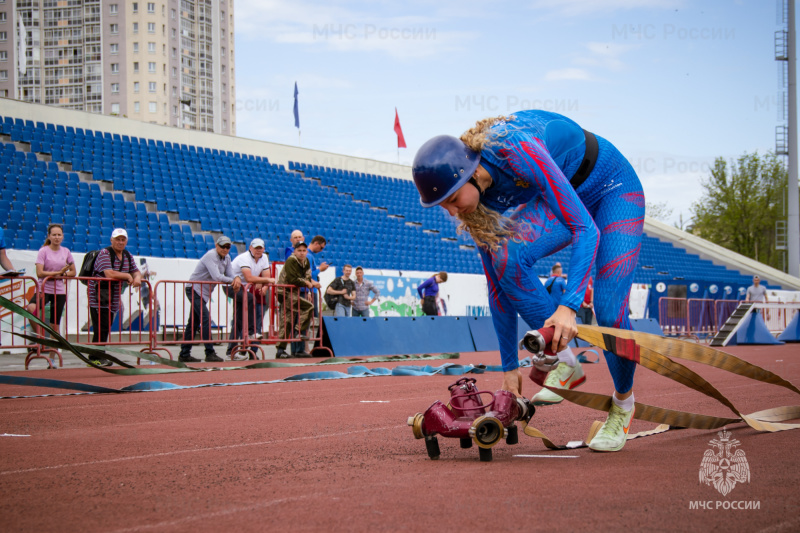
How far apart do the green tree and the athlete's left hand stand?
50.6m

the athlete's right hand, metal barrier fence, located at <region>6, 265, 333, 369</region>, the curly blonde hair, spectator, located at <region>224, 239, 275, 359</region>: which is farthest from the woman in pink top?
the curly blonde hair

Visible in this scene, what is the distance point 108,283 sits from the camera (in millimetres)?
10453

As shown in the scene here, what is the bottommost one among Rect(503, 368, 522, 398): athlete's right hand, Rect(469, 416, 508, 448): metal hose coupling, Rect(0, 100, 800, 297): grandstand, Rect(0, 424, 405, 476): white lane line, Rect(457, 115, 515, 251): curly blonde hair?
Rect(0, 424, 405, 476): white lane line

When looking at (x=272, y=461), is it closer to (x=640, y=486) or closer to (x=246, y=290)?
(x=640, y=486)

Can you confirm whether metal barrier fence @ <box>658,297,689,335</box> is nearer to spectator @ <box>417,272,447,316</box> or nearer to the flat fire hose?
spectator @ <box>417,272,447,316</box>

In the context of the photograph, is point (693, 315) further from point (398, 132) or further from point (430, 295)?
point (398, 132)

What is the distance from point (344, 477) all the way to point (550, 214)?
1802 mm

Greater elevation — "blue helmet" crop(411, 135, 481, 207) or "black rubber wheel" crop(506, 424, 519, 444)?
"blue helmet" crop(411, 135, 481, 207)

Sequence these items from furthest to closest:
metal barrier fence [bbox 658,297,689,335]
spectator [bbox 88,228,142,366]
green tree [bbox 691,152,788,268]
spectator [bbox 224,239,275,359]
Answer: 1. green tree [bbox 691,152,788,268]
2. metal barrier fence [bbox 658,297,689,335]
3. spectator [bbox 224,239,275,359]
4. spectator [bbox 88,228,142,366]

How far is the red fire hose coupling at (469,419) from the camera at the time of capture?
315cm

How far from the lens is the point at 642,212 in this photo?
392cm

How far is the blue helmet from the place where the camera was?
326cm

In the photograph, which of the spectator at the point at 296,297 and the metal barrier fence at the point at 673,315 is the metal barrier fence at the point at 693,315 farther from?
the spectator at the point at 296,297

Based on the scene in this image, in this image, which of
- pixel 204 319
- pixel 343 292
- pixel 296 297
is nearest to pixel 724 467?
pixel 204 319
